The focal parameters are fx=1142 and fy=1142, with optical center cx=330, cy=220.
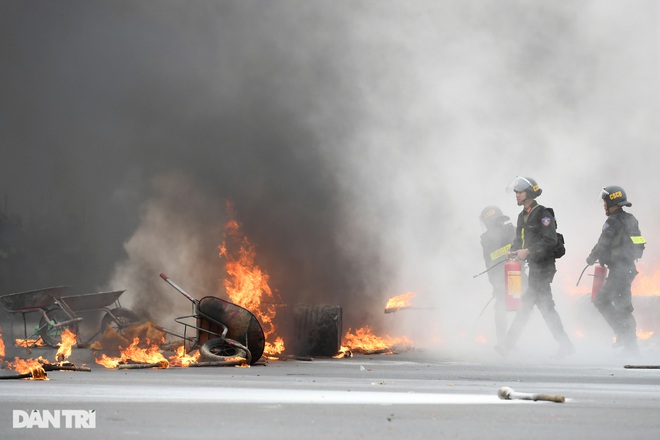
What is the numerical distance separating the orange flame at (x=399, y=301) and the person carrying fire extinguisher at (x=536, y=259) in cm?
519

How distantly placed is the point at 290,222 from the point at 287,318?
16.5 ft

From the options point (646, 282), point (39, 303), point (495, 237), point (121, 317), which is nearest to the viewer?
point (495, 237)

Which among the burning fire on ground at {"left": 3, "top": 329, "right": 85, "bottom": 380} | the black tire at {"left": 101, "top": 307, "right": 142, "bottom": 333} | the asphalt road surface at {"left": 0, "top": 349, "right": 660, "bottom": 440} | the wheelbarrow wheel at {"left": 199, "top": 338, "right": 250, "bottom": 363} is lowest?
the asphalt road surface at {"left": 0, "top": 349, "right": 660, "bottom": 440}

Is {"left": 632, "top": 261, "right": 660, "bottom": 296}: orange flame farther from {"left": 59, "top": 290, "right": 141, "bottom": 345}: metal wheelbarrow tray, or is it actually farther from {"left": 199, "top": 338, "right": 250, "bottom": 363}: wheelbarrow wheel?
{"left": 199, "top": 338, "right": 250, "bottom": 363}: wheelbarrow wheel

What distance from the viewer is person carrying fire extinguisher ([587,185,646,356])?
45.6ft

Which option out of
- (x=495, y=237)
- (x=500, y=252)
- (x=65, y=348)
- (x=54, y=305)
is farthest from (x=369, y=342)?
(x=65, y=348)

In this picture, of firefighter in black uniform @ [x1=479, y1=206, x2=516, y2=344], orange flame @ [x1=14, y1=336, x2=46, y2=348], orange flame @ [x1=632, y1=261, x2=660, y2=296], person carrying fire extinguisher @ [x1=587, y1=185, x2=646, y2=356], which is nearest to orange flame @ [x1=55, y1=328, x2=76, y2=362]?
orange flame @ [x1=14, y1=336, x2=46, y2=348]

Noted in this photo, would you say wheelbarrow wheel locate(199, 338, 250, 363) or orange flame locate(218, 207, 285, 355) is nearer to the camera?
wheelbarrow wheel locate(199, 338, 250, 363)

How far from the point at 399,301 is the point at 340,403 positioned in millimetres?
12206

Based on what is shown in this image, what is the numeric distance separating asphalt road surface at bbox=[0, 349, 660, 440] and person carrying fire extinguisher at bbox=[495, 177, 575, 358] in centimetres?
170

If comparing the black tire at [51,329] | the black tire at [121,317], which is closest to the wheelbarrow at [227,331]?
the black tire at [51,329]

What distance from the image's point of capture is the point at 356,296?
64.8 feet

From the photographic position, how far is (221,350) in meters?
12.7

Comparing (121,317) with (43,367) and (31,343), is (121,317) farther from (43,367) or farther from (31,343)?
(43,367)
